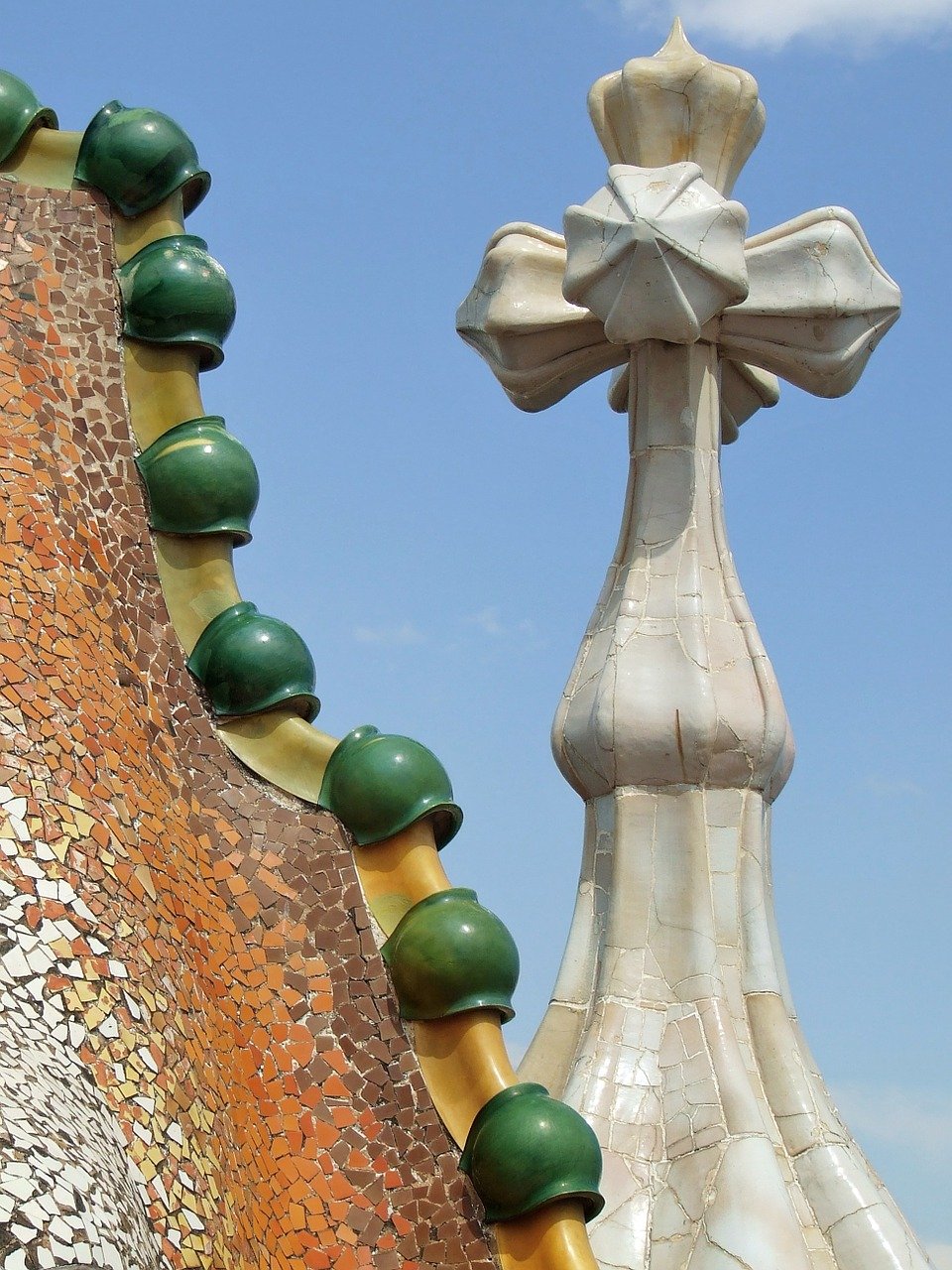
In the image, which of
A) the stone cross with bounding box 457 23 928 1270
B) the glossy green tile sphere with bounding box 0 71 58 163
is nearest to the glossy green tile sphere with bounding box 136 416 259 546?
the glossy green tile sphere with bounding box 0 71 58 163

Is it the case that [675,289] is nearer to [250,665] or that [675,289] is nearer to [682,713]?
[682,713]

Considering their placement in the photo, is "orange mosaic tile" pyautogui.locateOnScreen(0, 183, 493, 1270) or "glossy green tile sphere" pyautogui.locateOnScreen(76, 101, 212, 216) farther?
"glossy green tile sphere" pyautogui.locateOnScreen(76, 101, 212, 216)

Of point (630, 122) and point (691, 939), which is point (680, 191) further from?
point (691, 939)

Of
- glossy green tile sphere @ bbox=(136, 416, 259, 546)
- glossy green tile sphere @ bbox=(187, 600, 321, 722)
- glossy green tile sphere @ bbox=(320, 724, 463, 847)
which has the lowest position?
glossy green tile sphere @ bbox=(320, 724, 463, 847)

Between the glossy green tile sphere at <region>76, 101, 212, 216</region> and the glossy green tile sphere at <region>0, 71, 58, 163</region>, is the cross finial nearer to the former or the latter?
the glossy green tile sphere at <region>76, 101, 212, 216</region>

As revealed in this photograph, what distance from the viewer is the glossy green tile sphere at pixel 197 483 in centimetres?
437

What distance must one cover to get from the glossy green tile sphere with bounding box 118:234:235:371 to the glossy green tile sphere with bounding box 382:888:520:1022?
1383 millimetres

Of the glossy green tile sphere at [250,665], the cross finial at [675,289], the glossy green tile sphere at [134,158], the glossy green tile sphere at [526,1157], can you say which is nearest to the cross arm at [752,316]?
the cross finial at [675,289]

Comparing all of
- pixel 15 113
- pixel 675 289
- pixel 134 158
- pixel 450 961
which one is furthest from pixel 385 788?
pixel 675 289

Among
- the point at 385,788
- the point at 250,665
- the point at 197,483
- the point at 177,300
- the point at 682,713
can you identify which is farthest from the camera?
the point at 682,713

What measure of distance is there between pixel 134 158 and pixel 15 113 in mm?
281

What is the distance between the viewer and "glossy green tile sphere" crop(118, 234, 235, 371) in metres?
4.47

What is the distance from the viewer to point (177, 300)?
4469 millimetres

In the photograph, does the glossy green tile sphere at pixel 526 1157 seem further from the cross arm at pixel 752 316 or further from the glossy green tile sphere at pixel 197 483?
the cross arm at pixel 752 316
